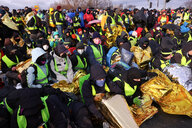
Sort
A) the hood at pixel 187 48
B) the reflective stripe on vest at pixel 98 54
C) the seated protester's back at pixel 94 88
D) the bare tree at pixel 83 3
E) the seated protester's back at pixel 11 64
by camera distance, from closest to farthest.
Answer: the seated protester's back at pixel 94 88 < the seated protester's back at pixel 11 64 < the hood at pixel 187 48 < the reflective stripe on vest at pixel 98 54 < the bare tree at pixel 83 3

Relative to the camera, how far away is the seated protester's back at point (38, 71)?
9.05 feet

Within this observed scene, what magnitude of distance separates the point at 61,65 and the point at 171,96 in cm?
253

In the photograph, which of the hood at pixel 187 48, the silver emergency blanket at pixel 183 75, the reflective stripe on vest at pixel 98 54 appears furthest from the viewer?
the reflective stripe on vest at pixel 98 54

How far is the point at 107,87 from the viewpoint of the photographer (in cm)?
270

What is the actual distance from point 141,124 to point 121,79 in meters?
0.96

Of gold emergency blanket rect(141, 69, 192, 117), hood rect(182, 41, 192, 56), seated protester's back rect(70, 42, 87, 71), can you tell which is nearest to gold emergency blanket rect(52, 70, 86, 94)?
seated protester's back rect(70, 42, 87, 71)

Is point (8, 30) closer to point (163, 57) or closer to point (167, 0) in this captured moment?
point (163, 57)

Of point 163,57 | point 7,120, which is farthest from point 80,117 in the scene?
point 163,57

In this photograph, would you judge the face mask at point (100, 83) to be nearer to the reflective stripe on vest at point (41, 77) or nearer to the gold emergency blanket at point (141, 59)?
the reflective stripe on vest at point (41, 77)

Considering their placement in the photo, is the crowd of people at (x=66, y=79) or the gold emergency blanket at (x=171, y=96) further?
the gold emergency blanket at (x=171, y=96)

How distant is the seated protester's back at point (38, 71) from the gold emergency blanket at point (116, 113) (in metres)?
1.51

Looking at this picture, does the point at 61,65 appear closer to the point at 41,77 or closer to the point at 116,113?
the point at 41,77

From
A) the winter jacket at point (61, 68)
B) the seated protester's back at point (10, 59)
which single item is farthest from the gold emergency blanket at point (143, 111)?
the seated protester's back at point (10, 59)

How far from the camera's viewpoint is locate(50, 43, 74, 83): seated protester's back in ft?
10.3
